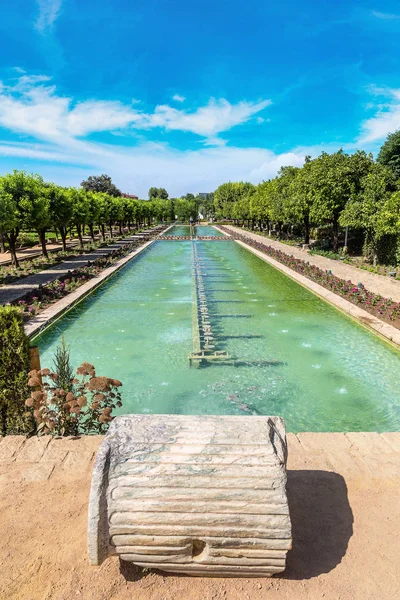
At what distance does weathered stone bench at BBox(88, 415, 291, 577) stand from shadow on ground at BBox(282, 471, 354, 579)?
0.59 metres

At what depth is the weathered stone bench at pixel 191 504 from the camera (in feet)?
8.63

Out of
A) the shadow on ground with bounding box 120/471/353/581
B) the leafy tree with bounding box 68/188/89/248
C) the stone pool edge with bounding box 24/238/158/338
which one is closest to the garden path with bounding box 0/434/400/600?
the shadow on ground with bounding box 120/471/353/581

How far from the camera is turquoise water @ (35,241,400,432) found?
6.89 metres

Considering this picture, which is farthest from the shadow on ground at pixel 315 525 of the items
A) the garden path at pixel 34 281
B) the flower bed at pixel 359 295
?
the garden path at pixel 34 281

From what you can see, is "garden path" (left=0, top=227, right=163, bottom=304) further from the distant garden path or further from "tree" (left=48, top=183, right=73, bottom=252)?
the distant garden path

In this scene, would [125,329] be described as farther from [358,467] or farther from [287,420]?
[358,467]

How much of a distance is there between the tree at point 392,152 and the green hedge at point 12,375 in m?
38.7

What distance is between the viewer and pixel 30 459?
4.51 m

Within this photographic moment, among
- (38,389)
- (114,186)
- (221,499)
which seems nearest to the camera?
(221,499)

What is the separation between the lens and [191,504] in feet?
8.61

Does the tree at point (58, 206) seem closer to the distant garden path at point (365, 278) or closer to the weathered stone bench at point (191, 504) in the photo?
the distant garden path at point (365, 278)

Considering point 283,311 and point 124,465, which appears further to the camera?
point 283,311

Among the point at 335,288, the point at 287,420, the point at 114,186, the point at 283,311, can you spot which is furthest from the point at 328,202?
the point at 114,186

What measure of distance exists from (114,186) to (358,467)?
8316cm
